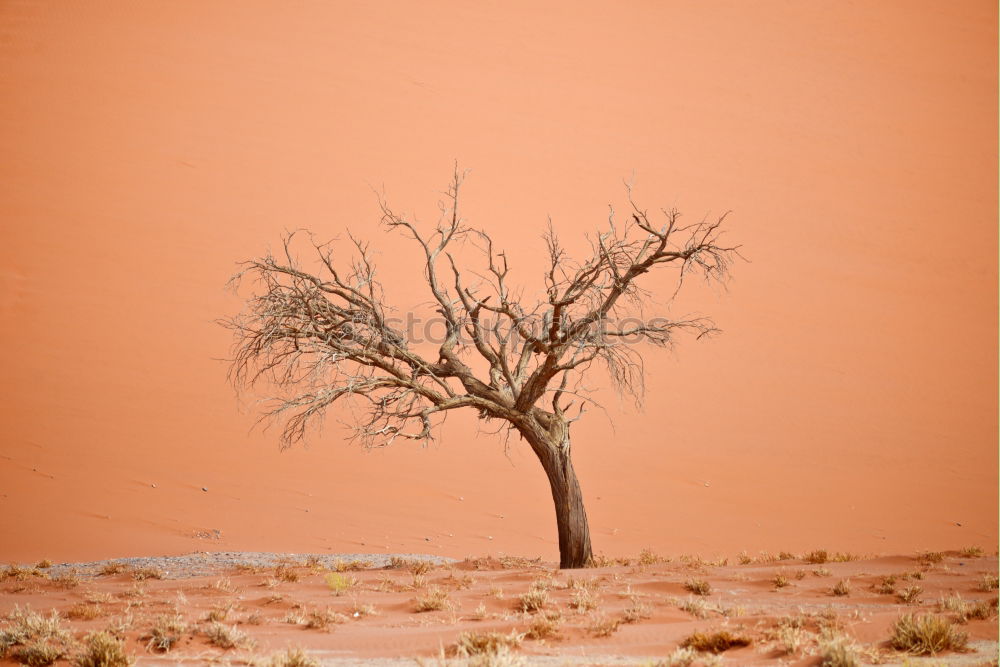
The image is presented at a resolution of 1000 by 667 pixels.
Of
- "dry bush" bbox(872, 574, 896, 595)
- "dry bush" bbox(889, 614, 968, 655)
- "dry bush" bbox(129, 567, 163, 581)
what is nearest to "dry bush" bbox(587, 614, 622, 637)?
"dry bush" bbox(889, 614, 968, 655)

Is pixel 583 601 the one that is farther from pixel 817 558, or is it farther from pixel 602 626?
pixel 817 558

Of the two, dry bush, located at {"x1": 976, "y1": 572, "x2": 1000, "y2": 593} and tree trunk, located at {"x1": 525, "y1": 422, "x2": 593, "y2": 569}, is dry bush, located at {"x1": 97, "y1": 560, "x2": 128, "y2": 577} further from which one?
dry bush, located at {"x1": 976, "y1": 572, "x2": 1000, "y2": 593}

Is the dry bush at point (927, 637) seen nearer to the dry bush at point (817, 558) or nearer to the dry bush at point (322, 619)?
the dry bush at point (322, 619)

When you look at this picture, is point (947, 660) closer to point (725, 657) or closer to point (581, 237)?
point (725, 657)

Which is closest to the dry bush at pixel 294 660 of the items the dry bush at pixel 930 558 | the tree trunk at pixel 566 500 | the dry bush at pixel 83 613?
the dry bush at pixel 83 613

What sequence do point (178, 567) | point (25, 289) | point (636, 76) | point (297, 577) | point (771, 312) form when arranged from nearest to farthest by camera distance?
point (297, 577)
point (178, 567)
point (25, 289)
point (771, 312)
point (636, 76)

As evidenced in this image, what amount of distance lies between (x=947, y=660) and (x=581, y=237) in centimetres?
3170

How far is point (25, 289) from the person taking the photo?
2403 centimetres

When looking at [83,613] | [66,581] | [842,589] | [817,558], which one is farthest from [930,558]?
[66,581]

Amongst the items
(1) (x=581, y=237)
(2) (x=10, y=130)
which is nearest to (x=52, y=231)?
(2) (x=10, y=130)

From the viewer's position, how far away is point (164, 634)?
17.8ft

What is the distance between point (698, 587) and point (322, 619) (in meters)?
3.20

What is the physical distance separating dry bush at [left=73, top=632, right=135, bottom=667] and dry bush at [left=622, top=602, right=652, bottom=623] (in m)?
3.10

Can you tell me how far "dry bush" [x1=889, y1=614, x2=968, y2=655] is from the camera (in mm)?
4973
